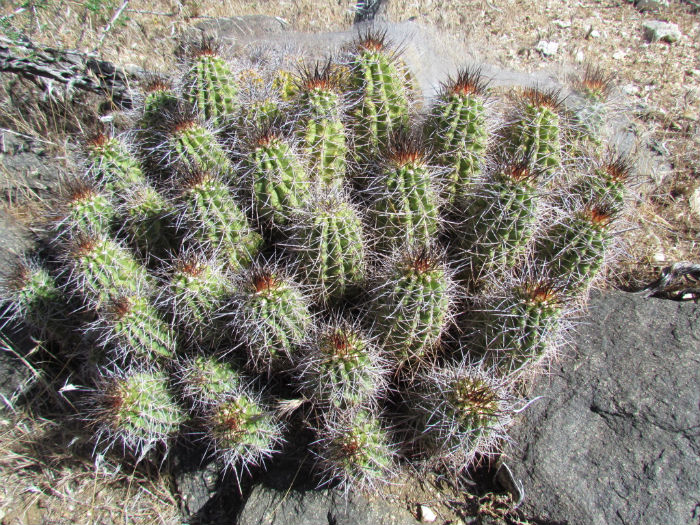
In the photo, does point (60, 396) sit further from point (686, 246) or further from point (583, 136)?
point (686, 246)

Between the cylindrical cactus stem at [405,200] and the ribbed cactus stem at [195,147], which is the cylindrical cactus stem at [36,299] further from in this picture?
the cylindrical cactus stem at [405,200]

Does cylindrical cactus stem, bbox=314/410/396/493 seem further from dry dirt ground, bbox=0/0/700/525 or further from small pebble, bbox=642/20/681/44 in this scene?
small pebble, bbox=642/20/681/44

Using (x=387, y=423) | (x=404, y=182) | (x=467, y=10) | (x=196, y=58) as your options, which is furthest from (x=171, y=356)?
(x=467, y=10)

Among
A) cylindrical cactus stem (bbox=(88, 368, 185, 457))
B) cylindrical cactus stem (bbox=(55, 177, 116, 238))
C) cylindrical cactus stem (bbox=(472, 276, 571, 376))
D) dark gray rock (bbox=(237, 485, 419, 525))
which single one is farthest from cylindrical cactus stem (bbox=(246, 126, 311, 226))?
dark gray rock (bbox=(237, 485, 419, 525))

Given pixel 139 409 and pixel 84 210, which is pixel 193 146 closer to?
pixel 84 210

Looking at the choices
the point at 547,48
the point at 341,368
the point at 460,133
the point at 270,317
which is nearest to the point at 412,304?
the point at 341,368
